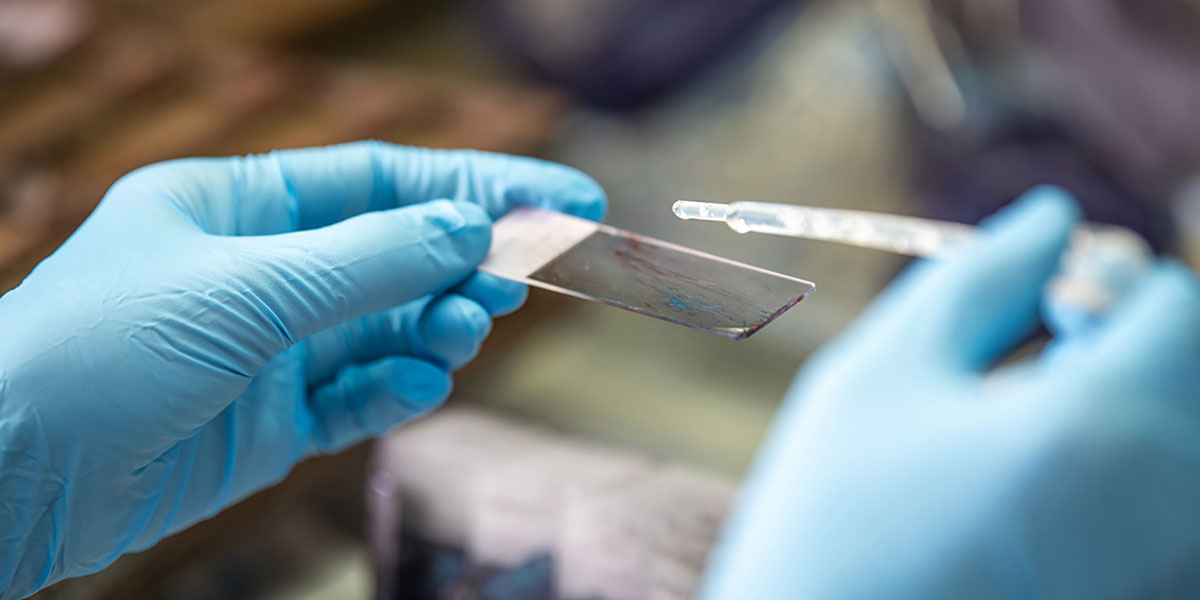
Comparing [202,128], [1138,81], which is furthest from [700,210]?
[1138,81]

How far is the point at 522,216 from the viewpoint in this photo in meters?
0.65

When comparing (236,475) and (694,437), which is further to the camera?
(694,437)

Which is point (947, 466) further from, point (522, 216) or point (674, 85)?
point (674, 85)

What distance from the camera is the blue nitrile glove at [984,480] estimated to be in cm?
63

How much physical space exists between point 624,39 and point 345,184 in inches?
33.3

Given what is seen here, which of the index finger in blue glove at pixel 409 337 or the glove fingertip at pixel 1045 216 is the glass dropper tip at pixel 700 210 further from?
the glove fingertip at pixel 1045 216

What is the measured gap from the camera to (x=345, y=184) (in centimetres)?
65

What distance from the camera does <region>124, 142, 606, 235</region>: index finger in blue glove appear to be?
62cm

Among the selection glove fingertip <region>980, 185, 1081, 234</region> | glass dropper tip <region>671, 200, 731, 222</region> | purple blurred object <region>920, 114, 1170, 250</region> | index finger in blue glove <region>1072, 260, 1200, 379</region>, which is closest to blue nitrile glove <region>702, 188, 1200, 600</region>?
index finger in blue glove <region>1072, 260, 1200, 379</region>

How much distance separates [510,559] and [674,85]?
3.09 feet

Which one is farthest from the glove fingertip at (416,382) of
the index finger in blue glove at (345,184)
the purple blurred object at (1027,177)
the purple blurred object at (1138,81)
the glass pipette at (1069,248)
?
the purple blurred object at (1138,81)

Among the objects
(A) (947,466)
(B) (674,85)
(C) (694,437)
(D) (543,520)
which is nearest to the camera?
(A) (947,466)

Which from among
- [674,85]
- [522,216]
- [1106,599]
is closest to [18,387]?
[522,216]

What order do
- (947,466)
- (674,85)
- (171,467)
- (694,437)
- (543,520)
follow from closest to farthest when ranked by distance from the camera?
(171,467) < (947,466) < (543,520) < (694,437) < (674,85)
